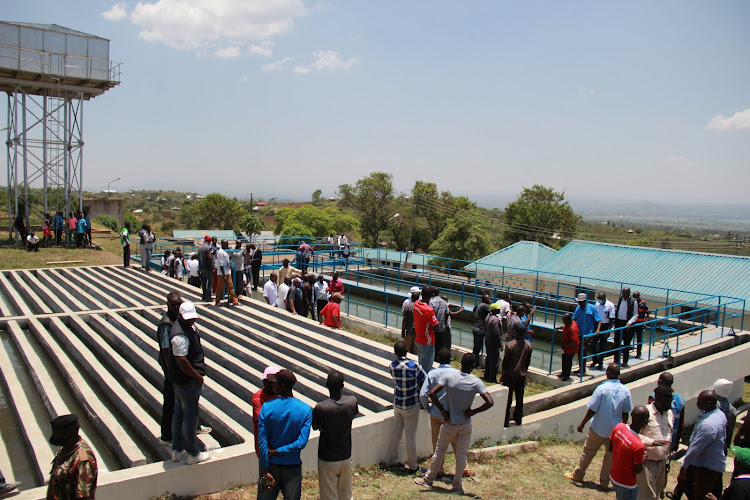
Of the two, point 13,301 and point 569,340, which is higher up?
point 569,340

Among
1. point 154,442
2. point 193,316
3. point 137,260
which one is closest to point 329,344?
point 154,442

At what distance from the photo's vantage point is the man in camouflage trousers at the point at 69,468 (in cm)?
361

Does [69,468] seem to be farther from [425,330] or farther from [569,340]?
[569,340]

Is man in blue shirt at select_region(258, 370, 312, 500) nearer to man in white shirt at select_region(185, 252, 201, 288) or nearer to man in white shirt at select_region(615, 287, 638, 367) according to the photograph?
man in white shirt at select_region(615, 287, 638, 367)

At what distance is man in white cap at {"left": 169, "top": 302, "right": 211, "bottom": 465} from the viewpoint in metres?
5.09

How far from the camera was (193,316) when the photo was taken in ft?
16.7

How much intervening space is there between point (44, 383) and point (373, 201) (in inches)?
2135

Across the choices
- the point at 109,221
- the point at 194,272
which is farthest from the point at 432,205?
the point at 194,272

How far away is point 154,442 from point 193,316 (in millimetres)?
2333

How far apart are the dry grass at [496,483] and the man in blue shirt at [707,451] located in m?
1.37

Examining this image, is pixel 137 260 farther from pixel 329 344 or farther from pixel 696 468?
pixel 696 468

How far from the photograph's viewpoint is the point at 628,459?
5.07 metres

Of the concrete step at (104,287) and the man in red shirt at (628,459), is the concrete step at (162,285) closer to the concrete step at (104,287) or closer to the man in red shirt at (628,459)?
the concrete step at (104,287)

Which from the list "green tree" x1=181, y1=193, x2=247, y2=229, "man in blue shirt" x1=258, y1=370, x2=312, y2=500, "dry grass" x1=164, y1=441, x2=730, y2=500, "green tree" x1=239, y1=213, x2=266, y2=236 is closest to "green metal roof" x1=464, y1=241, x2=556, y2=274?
"dry grass" x1=164, y1=441, x2=730, y2=500
